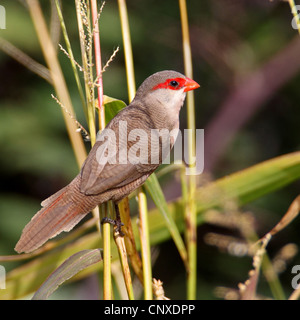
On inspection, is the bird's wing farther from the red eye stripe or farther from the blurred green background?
the blurred green background

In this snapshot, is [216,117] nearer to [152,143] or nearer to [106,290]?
[152,143]

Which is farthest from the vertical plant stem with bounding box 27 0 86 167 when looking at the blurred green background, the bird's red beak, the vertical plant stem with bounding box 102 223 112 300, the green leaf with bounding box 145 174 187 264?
the blurred green background

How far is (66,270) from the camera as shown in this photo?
1.41 meters

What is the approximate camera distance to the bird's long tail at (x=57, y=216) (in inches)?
60.3

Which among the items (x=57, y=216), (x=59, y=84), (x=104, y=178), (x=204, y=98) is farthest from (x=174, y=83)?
(x=204, y=98)

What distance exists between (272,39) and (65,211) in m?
3.34

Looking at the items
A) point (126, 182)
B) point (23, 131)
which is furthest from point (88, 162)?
point (23, 131)

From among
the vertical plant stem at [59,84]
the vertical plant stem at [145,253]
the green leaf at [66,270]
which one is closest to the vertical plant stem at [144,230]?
the vertical plant stem at [145,253]

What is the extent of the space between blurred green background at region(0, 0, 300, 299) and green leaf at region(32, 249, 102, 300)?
88.2 inches

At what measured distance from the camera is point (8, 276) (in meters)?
1.78

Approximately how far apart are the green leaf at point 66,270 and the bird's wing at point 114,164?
248mm

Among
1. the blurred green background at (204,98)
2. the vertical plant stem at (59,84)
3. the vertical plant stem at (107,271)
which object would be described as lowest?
the vertical plant stem at (107,271)

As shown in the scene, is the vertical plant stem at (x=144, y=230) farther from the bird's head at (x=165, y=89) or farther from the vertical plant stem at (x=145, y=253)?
the bird's head at (x=165, y=89)

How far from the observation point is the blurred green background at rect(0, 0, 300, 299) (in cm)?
370
